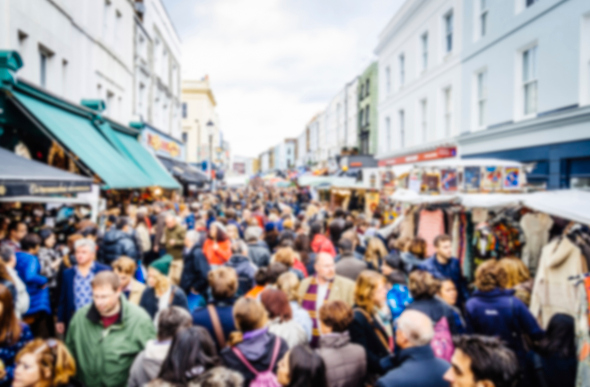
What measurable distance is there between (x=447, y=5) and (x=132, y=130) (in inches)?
540

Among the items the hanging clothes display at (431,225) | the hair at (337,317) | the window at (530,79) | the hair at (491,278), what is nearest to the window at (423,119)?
the window at (530,79)

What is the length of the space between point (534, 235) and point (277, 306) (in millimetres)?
5045

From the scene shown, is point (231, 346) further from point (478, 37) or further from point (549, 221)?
point (478, 37)

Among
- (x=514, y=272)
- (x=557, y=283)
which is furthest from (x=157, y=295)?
(x=557, y=283)

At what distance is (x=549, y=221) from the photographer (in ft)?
20.1

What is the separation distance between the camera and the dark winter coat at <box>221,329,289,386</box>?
2834 millimetres

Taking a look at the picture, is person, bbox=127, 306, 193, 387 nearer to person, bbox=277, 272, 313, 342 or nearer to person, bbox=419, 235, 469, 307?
person, bbox=277, 272, 313, 342

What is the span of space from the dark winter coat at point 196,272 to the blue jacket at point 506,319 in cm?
359

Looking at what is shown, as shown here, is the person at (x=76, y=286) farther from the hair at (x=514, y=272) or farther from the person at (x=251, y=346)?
the hair at (x=514, y=272)

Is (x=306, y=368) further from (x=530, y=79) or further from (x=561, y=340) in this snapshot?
(x=530, y=79)

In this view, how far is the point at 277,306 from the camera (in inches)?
136

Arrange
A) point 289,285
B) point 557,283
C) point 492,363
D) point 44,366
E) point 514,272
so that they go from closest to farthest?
point 492,363
point 44,366
point 289,285
point 557,283
point 514,272

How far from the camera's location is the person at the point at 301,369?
8.58 ft

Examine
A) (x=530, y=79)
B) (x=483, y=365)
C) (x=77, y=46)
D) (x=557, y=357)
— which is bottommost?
(x=557, y=357)
